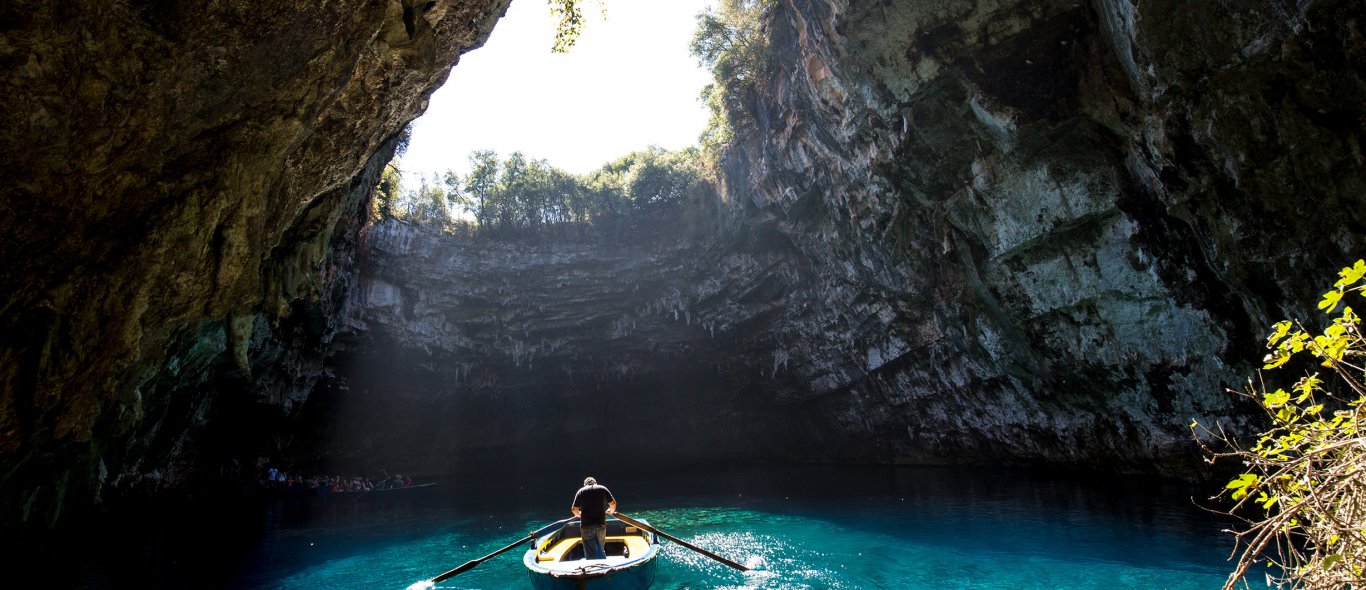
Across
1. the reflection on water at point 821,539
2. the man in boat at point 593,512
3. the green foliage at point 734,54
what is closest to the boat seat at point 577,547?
the man in boat at point 593,512

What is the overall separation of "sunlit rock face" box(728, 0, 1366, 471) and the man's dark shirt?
35.0 feet

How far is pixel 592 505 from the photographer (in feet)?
30.8

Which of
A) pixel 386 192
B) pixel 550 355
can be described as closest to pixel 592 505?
pixel 386 192

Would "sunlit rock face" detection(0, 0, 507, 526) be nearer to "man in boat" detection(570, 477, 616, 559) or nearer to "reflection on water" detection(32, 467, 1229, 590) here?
"reflection on water" detection(32, 467, 1229, 590)

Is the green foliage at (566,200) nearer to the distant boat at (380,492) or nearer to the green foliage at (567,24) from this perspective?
the distant boat at (380,492)

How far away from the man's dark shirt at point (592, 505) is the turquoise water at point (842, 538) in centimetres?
164

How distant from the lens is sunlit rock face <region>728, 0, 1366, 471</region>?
8922 mm

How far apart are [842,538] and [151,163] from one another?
40.8 feet

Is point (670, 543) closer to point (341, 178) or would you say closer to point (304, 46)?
point (341, 178)

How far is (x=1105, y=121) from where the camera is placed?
11.7 m

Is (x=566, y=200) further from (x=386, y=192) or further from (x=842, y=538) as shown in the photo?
(x=842, y=538)

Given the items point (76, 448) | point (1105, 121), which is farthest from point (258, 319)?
point (1105, 121)

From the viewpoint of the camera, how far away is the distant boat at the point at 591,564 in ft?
25.7

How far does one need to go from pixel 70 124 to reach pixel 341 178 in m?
4.68
